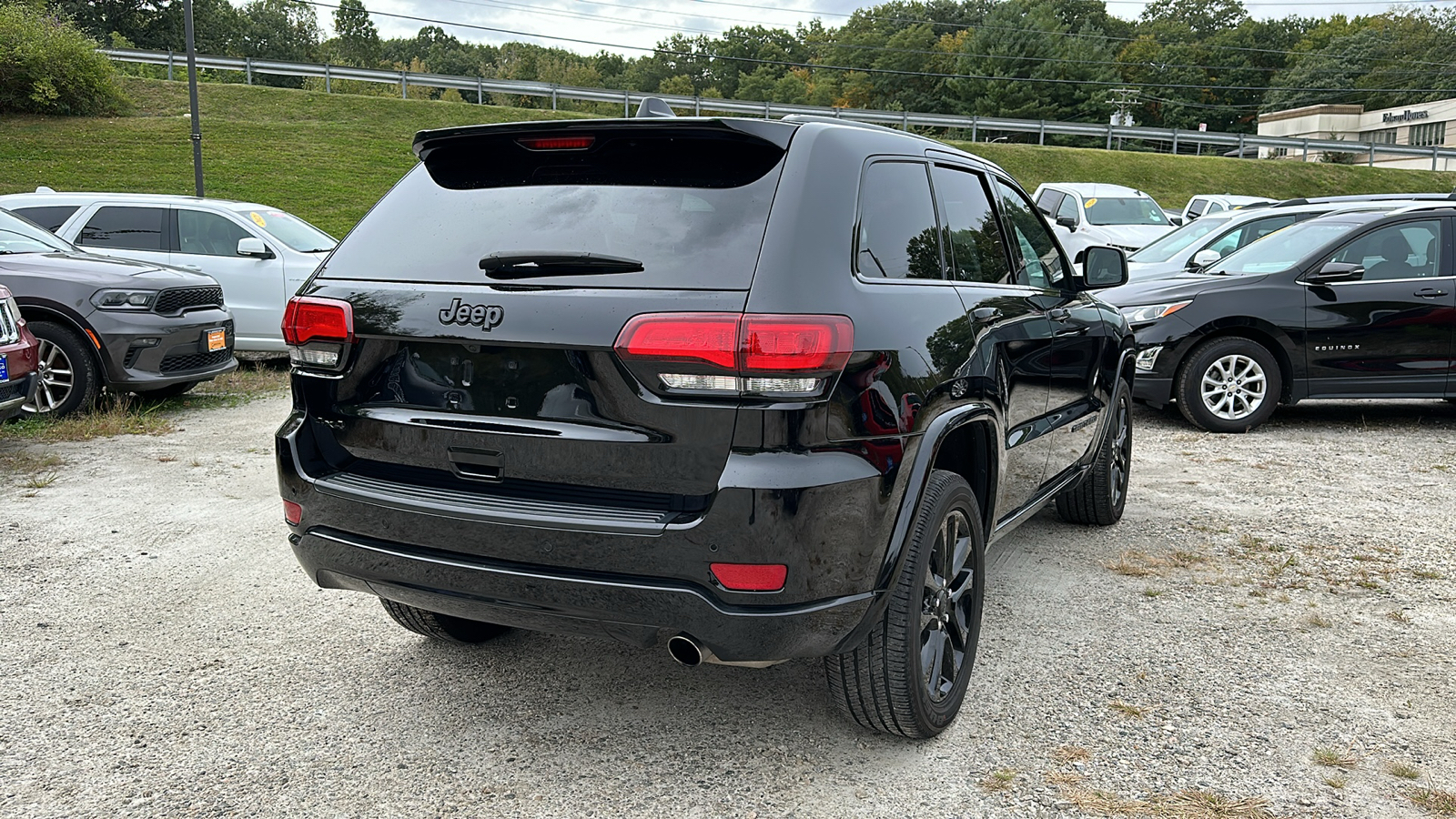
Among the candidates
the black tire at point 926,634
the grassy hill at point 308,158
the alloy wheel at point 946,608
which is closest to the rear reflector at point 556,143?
the black tire at point 926,634

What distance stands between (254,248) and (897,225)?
30.0 ft

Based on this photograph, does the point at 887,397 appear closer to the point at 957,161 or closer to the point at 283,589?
the point at 957,161

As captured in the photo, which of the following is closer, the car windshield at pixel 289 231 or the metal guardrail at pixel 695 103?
the car windshield at pixel 289 231

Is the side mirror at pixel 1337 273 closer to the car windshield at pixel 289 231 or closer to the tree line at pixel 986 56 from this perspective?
the car windshield at pixel 289 231

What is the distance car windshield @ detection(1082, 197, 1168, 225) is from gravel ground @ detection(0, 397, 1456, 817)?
40.9ft

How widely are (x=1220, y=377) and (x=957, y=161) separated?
17.1 feet

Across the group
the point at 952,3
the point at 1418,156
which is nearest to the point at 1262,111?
the point at 952,3

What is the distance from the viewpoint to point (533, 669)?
3.66 meters

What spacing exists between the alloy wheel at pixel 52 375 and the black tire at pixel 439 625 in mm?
5582

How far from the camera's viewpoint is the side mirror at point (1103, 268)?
4.75 meters

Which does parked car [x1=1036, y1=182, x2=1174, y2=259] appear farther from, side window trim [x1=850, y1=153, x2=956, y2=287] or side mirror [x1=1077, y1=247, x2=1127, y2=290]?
side window trim [x1=850, y1=153, x2=956, y2=287]

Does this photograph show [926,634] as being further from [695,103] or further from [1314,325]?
[695,103]

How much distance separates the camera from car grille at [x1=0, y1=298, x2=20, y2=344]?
6395 millimetres

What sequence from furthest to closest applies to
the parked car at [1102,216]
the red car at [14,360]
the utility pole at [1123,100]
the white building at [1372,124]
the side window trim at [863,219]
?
the white building at [1372,124] → the utility pole at [1123,100] → the parked car at [1102,216] → the red car at [14,360] → the side window trim at [863,219]
